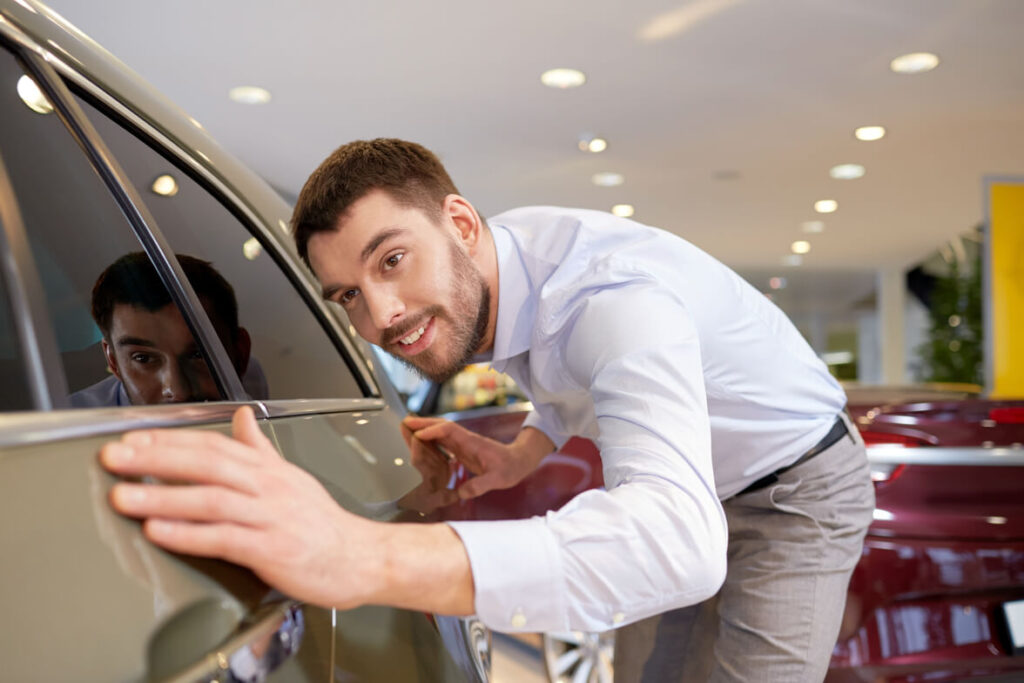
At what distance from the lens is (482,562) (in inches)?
31.0

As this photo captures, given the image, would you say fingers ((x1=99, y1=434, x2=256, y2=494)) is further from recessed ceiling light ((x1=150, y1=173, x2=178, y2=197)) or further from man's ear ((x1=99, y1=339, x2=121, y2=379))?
recessed ceiling light ((x1=150, y1=173, x2=178, y2=197))

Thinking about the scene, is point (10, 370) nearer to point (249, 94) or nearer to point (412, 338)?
point (412, 338)

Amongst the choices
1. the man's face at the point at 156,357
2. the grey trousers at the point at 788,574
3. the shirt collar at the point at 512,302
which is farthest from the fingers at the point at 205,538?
the grey trousers at the point at 788,574

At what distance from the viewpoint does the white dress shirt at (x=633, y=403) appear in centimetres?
83

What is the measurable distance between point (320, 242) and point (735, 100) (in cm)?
564

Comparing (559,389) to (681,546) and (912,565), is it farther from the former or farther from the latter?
(912,565)

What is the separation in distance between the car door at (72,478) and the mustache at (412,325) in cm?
47

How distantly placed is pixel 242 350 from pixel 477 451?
0.65m

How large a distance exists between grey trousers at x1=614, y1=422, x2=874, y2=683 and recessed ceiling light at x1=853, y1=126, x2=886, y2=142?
6125 millimetres

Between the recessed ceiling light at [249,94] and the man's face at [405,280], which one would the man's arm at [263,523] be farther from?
the recessed ceiling light at [249,94]

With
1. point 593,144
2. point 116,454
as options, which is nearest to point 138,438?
point 116,454

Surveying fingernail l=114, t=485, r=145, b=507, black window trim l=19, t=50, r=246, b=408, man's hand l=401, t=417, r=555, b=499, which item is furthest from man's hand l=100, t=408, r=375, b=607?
man's hand l=401, t=417, r=555, b=499

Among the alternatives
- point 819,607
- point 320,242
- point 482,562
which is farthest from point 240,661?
point 819,607

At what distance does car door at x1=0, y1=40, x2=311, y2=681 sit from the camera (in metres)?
0.52
